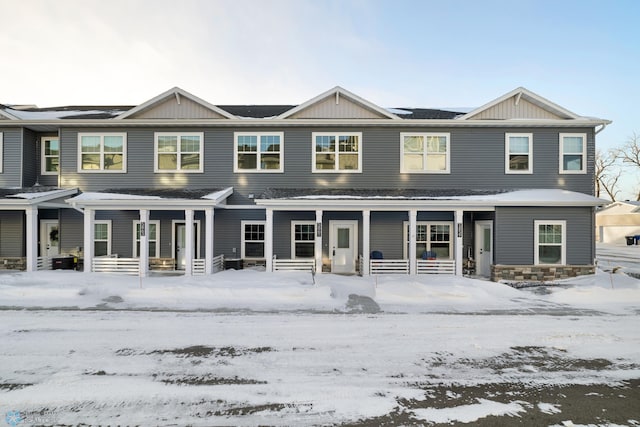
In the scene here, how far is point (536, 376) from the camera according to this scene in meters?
5.07

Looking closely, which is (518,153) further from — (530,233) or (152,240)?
(152,240)

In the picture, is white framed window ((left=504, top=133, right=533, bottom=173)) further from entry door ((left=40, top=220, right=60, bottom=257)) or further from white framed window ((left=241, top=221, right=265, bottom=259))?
entry door ((left=40, top=220, right=60, bottom=257))

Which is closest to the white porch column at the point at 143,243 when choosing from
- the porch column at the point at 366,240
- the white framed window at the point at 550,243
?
the porch column at the point at 366,240

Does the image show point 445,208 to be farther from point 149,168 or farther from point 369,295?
point 149,168


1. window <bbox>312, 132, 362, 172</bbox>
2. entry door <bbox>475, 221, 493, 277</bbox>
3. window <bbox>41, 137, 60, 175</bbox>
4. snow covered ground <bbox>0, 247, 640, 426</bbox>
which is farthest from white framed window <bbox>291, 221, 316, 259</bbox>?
window <bbox>41, 137, 60, 175</bbox>

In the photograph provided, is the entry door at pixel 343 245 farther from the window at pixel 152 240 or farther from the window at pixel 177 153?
the window at pixel 152 240

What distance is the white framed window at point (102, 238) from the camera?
14211 millimetres

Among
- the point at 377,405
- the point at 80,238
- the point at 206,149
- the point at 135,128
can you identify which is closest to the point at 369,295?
the point at 377,405

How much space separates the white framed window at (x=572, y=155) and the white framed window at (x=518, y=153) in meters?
1.32

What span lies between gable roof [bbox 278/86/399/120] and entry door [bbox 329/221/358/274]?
4.62 metres

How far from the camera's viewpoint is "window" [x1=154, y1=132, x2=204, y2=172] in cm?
1404

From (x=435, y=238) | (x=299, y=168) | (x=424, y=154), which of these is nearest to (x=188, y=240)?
(x=299, y=168)

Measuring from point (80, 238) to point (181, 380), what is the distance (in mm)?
12917

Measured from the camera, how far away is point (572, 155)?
13609mm
